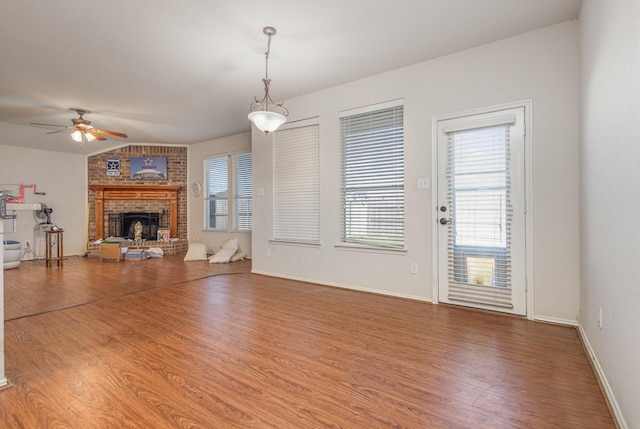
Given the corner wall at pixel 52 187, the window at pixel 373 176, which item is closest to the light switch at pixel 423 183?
the window at pixel 373 176

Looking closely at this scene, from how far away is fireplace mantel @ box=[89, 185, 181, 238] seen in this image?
7699 millimetres

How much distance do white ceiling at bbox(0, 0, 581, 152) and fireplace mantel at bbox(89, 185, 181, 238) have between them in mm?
2908

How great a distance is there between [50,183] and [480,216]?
342 inches

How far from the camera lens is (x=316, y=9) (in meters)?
2.71

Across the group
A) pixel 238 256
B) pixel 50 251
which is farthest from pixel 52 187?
pixel 238 256

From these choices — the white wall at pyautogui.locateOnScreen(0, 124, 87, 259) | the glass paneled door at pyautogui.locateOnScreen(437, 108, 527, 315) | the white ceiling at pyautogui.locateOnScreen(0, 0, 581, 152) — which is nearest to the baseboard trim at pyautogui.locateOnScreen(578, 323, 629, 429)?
the glass paneled door at pyautogui.locateOnScreen(437, 108, 527, 315)

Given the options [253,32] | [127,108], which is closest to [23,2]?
[253,32]

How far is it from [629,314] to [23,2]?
4.44m

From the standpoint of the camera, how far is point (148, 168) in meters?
7.82

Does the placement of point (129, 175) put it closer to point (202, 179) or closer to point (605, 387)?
point (202, 179)

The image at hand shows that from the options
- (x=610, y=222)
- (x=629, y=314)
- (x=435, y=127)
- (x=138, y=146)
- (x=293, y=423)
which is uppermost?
(x=138, y=146)

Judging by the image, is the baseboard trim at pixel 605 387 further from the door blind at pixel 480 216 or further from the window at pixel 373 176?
the window at pixel 373 176

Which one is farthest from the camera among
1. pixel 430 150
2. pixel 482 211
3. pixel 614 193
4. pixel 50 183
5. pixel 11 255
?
pixel 50 183

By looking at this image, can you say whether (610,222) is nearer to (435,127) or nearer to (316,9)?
(435,127)
